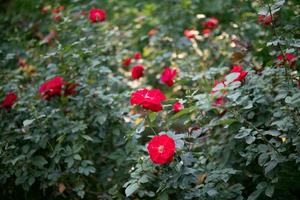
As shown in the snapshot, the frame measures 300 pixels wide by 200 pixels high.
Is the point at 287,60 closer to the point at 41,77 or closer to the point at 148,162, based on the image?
the point at 148,162

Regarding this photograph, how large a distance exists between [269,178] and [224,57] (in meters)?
1.94

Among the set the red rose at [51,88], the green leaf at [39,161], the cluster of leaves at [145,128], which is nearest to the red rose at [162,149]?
the cluster of leaves at [145,128]

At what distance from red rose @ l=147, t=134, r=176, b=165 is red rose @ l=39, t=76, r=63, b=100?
3.27 ft

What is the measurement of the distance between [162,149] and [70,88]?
44.9 inches

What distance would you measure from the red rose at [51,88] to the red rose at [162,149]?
1.00m

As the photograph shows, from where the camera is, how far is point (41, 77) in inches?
118

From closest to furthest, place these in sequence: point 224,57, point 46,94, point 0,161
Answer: point 0,161, point 46,94, point 224,57

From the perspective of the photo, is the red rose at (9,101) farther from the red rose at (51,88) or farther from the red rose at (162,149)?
the red rose at (162,149)

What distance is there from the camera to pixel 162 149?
174cm

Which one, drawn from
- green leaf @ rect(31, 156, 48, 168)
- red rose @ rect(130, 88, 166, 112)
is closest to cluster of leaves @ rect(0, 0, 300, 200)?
green leaf @ rect(31, 156, 48, 168)

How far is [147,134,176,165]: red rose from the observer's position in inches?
68.6

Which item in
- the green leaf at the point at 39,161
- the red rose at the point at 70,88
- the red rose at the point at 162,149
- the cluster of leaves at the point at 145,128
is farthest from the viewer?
the red rose at the point at 70,88

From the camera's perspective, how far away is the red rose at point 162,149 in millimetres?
1741

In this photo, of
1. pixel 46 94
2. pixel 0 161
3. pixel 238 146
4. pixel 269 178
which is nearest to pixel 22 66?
pixel 46 94
